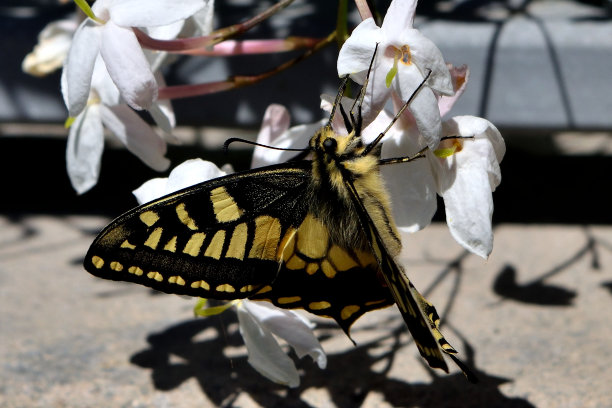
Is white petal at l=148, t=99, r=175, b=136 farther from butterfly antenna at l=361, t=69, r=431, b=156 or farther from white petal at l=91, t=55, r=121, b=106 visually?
butterfly antenna at l=361, t=69, r=431, b=156

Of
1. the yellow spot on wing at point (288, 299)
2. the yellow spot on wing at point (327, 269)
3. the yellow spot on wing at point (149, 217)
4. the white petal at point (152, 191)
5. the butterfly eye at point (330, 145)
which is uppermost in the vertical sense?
the butterfly eye at point (330, 145)

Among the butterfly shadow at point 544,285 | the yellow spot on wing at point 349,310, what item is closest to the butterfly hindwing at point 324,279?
the yellow spot on wing at point 349,310

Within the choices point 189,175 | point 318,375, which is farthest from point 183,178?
point 318,375

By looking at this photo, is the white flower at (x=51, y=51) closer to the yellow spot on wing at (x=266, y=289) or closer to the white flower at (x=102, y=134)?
the white flower at (x=102, y=134)

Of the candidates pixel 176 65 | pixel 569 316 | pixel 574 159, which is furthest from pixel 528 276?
pixel 176 65

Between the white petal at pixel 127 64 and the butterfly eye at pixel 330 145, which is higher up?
the white petal at pixel 127 64

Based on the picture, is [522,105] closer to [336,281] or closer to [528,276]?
[528,276]

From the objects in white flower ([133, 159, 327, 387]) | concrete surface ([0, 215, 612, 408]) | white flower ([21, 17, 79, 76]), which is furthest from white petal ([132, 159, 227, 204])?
white flower ([21, 17, 79, 76])
